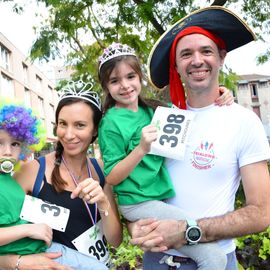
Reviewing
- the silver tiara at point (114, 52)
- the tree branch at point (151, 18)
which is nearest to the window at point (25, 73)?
the tree branch at point (151, 18)

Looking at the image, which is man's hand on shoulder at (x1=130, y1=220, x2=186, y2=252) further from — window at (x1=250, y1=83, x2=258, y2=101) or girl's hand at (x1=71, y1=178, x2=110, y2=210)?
window at (x1=250, y1=83, x2=258, y2=101)

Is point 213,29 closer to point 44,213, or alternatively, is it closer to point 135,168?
point 135,168

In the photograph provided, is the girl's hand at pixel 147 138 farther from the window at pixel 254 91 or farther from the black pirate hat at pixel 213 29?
the window at pixel 254 91

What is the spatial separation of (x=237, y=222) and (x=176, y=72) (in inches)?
39.7

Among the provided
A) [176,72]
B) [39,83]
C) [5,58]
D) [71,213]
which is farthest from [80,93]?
[39,83]

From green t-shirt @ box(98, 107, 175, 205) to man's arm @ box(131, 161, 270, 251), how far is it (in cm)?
22

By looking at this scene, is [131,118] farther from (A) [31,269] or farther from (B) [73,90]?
(A) [31,269]

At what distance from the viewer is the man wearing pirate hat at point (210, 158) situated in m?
1.94

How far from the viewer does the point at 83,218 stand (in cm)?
226

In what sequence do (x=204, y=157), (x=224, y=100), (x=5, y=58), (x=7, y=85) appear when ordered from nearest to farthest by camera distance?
(x=204, y=157)
(x=224, y=100)
(x=7, y=85)
(x=5, y=58)

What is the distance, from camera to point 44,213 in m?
2.12

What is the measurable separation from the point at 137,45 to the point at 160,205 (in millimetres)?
6204

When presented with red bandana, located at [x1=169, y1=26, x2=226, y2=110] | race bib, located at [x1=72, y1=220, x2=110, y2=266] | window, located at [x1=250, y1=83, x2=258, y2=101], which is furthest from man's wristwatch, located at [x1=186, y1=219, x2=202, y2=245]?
window, located at [x1=250, y1=83, x2=258, y2=101]

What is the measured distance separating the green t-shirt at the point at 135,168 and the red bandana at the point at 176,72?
31 cm
